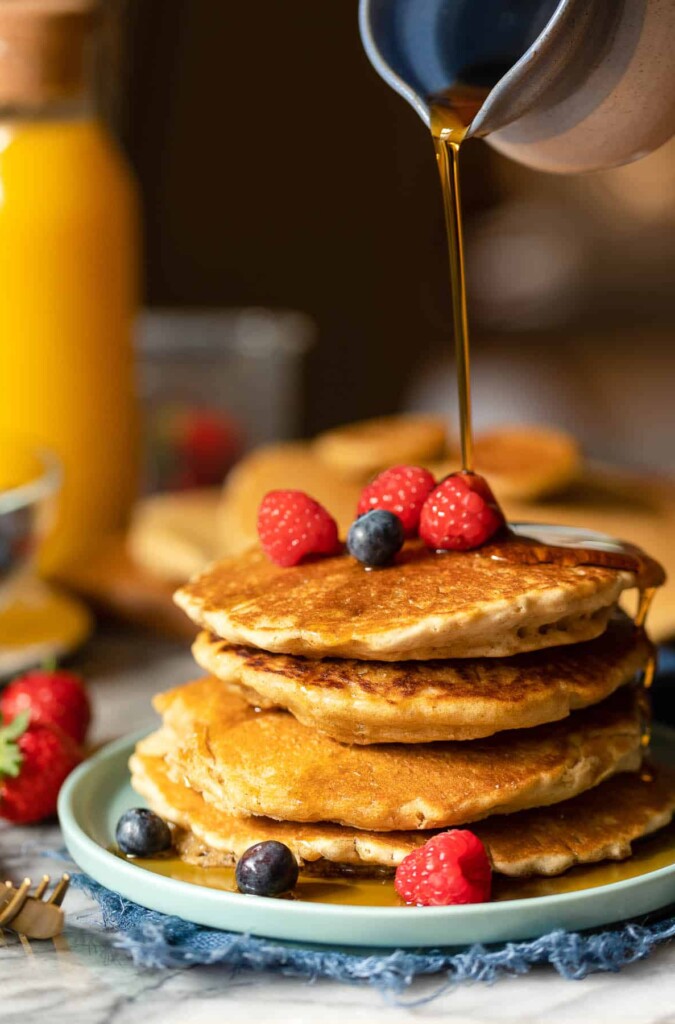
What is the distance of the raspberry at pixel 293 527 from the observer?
1396mm

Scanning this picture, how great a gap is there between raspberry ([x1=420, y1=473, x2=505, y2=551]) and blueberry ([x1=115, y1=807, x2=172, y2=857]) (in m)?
0.39

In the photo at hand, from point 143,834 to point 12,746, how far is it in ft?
0.92

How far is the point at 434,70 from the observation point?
141cm

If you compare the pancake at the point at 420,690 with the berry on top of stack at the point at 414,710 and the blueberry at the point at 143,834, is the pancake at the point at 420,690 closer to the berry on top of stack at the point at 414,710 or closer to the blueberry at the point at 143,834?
the berry on top of stack at the point at 414,710

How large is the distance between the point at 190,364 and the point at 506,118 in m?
2.15

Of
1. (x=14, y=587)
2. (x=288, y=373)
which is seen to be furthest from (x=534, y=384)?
(x=14, y=587)

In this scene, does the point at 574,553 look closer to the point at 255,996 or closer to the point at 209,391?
the point at 255,996

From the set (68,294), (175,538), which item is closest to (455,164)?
(175,538)

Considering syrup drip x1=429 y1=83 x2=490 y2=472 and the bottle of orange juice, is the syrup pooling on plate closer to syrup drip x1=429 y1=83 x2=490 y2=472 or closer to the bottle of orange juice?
syrup drip x1=429 y1=83 x2=490 y2=472

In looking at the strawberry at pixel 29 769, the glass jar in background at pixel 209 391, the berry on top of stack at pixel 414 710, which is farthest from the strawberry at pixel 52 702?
the glass jar in background at pixel 209 391

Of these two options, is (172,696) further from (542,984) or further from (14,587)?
(14,587)

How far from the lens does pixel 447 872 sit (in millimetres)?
1134

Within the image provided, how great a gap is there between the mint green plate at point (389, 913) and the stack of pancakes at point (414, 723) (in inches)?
2.8

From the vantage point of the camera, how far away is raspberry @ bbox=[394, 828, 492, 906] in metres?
1.13
